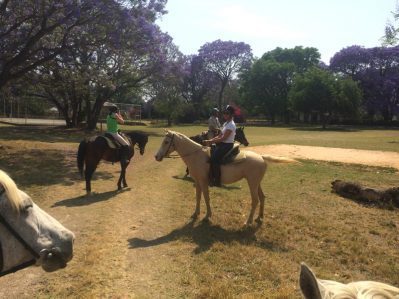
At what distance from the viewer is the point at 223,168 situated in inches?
352

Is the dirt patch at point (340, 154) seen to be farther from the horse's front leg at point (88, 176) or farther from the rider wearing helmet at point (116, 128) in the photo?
the horse's front leg at point (88, 176)

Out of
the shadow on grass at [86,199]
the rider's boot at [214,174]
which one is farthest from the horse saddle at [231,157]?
the shadow on grass at [86,199]

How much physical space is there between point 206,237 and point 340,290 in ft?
19.7

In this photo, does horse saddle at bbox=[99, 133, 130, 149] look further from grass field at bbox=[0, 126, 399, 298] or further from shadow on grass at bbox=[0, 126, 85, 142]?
shadow on grass at bbox=[0, 126, 85, 142]

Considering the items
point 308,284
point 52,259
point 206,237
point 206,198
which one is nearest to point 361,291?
point 308,284

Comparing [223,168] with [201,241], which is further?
[223,168]

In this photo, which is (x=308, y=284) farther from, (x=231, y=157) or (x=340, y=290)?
(x=231, y=157)

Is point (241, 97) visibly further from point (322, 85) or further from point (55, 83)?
point (55, 83)

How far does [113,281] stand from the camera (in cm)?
561

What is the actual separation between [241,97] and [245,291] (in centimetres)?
6492

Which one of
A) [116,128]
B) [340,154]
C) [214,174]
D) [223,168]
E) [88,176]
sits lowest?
[340,154]

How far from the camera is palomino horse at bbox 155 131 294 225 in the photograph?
892 cm

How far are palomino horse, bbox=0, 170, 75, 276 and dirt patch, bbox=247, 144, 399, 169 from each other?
691 inches

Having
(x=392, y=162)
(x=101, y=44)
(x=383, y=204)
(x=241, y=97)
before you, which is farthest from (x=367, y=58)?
(x=383, y=204)
